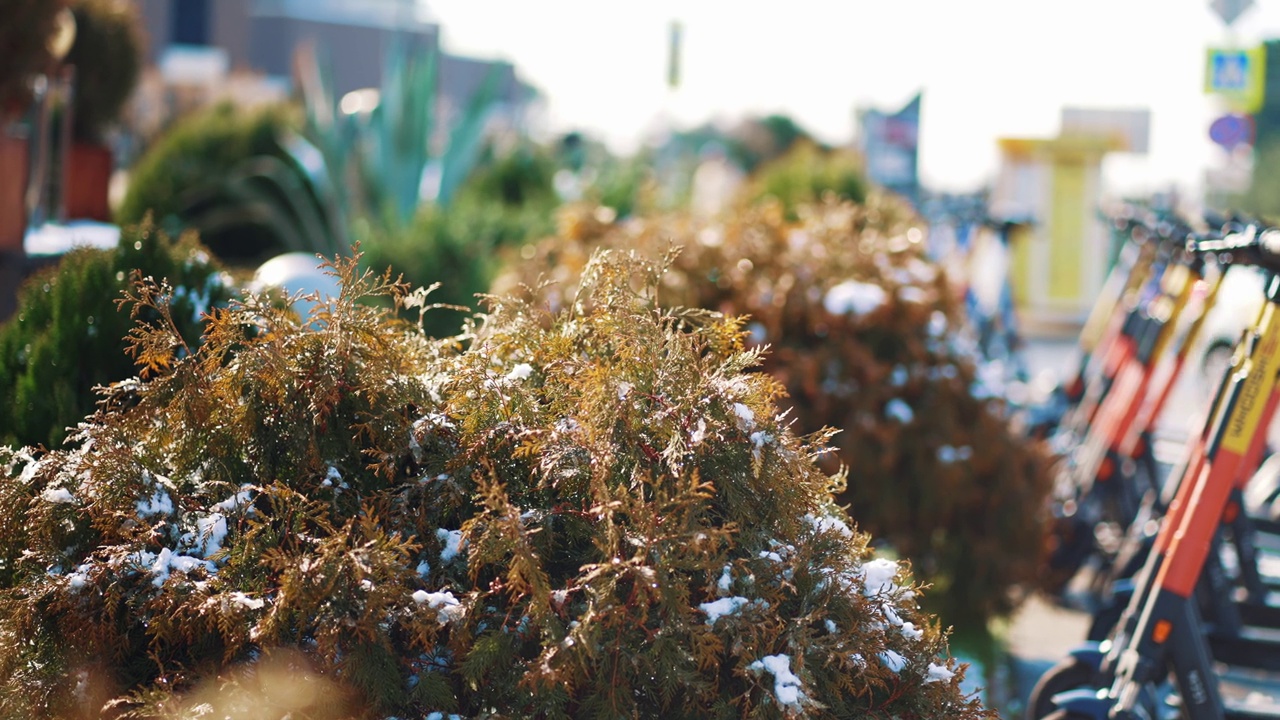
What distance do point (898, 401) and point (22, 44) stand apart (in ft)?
15.4

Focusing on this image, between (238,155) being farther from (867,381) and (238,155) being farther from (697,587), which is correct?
(697,587)

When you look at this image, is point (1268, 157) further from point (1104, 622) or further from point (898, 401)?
point (1104, 622)

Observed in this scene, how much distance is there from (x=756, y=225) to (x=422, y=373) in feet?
11.3

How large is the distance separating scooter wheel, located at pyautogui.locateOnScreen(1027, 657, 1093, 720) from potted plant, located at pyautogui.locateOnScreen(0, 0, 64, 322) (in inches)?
179

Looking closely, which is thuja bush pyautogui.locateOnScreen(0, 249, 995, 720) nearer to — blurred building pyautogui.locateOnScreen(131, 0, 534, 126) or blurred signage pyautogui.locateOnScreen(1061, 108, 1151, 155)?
blurred signage pyautogui.locateOnScreen(1061, 108, 1151, 155)

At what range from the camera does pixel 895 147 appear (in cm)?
1339

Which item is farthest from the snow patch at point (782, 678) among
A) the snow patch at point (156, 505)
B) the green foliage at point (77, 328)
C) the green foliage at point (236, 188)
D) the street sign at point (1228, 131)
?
the street sign at point (1228, 131)

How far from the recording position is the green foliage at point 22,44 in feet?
20.7

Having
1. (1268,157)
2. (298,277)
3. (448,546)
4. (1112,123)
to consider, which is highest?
Result: (1112,123)

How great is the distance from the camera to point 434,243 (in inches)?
293

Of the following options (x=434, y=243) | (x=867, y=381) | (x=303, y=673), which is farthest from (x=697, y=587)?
(x=434, y=243)

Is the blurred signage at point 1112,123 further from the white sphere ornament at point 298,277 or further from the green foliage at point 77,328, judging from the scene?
the green foliage at point 77,328

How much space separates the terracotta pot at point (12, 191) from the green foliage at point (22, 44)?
11.5 inches

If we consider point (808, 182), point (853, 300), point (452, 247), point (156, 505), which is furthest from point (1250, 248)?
point (808, 182)
